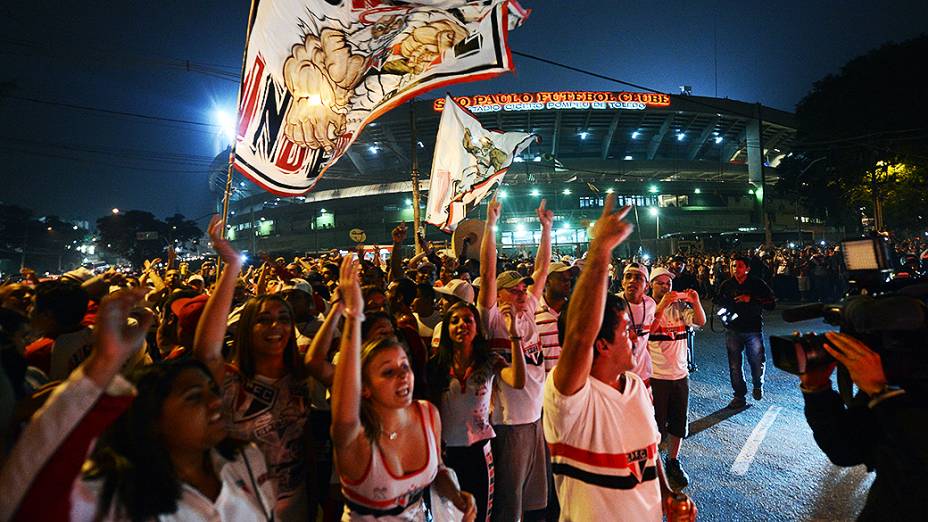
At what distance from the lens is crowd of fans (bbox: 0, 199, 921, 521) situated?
4.25 feet

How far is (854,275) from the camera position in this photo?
6.36 feet

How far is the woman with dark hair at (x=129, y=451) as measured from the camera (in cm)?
112

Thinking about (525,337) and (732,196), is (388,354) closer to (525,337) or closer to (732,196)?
(525,337)

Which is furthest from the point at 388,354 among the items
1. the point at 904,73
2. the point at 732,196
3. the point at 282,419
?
the point at 732,196

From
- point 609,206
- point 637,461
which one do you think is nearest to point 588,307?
point 609,206

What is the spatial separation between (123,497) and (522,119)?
4110 cm

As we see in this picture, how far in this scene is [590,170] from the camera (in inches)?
1688

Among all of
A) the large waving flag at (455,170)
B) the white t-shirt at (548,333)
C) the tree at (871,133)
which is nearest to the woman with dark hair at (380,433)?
the white t-shirt at (548,333)

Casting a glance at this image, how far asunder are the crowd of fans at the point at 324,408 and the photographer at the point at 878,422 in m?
0.66

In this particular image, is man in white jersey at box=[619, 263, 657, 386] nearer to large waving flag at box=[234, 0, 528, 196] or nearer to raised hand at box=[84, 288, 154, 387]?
large waving flag at box=[234, 0, 528, 196]

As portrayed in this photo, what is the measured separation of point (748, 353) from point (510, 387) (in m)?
4.96

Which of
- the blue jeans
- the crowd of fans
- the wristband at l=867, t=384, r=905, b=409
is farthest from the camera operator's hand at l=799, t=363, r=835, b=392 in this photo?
the blue jeans

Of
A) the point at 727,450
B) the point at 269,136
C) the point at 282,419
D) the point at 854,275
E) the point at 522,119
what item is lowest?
the point at 727,450

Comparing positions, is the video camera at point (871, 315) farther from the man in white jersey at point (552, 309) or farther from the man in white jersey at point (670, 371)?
the man in white jersey at point (670, 371)
